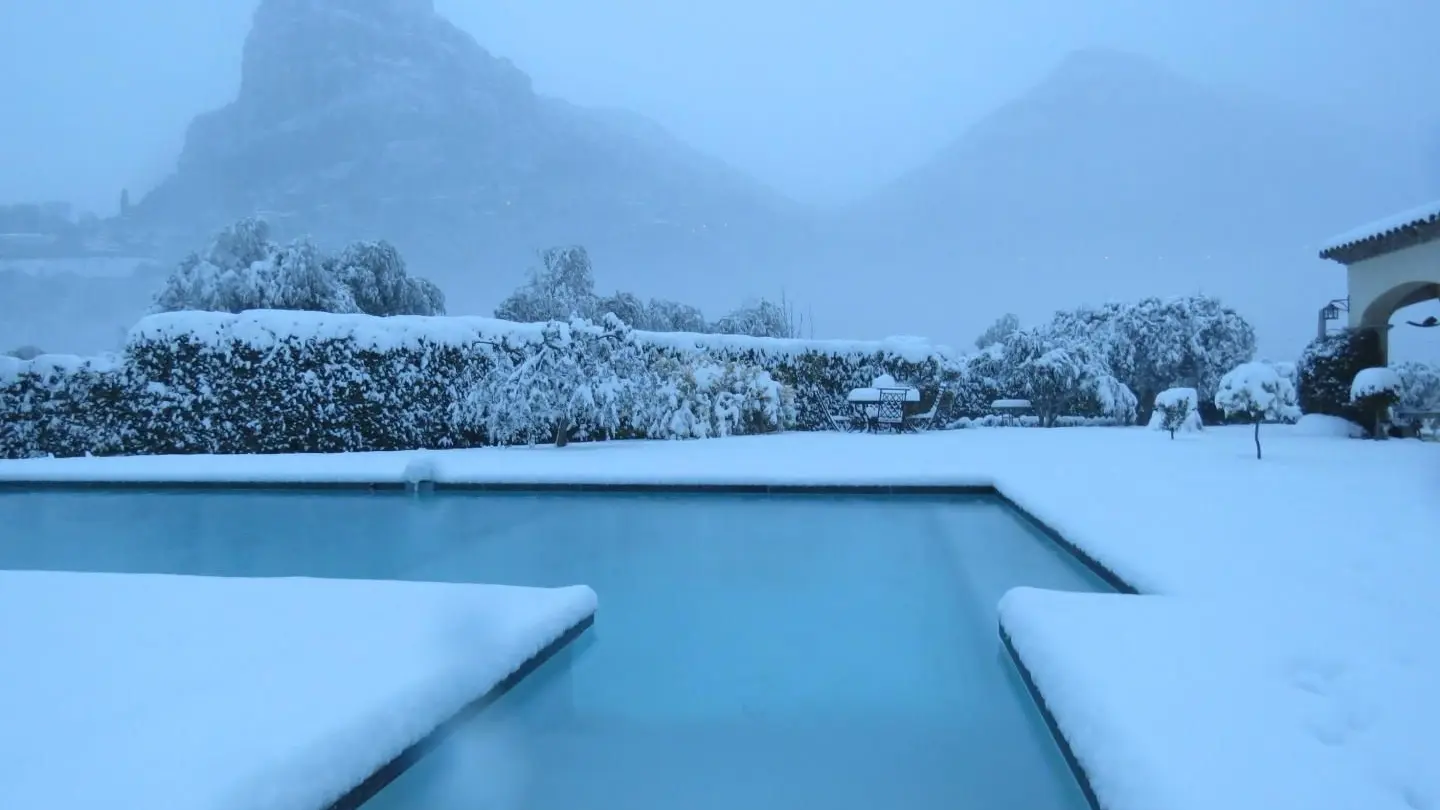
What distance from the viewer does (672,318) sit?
25516 millimetres

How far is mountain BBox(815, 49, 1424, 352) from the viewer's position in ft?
179

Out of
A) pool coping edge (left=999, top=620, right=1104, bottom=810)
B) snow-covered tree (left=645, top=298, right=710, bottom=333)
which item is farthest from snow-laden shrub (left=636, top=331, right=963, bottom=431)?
snow-covered tree (left=645, top=298, right=710, bottom=333)

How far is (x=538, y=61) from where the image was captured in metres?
76.4

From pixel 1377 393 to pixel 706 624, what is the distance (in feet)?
34.1

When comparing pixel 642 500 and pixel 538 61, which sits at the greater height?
pixel 538 61

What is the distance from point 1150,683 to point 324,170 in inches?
2460

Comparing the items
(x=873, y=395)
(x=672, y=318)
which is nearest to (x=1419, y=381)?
(x=873, y=395)

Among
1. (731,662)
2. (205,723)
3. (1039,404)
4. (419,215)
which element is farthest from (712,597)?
(419,215)

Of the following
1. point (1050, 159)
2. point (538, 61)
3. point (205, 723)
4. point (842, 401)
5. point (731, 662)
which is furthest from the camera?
point (538, 61)

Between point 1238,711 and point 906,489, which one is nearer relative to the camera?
point 1238,711

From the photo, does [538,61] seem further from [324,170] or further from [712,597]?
[712,597]

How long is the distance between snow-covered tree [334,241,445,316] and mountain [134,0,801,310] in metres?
33.9

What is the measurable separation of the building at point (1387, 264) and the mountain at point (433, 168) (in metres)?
48.6

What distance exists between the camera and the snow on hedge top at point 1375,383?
996 centimetres
